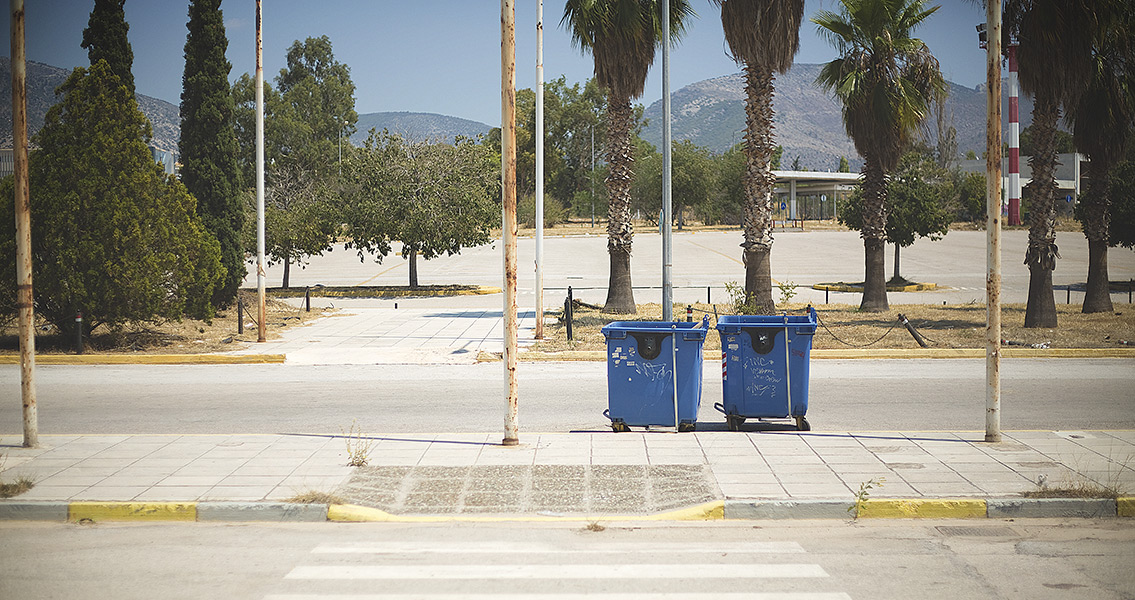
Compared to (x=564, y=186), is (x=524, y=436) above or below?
below

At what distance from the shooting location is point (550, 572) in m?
5.95

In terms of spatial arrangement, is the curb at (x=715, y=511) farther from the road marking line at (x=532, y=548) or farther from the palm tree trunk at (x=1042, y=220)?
the palm tree trunk at (x=1042, y=220)

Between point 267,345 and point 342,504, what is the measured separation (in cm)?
1284

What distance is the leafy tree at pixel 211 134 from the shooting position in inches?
914

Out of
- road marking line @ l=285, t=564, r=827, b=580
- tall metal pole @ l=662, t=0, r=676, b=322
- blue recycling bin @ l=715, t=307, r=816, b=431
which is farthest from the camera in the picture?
tall metal pole @ l=662, t=0, r=676, b=322

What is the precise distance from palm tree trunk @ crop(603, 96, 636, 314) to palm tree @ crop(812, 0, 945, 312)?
5.47 meters

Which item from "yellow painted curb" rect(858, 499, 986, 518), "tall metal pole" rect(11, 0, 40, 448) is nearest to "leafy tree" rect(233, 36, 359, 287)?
"tall metal pole" rect(11, 0, 40, 448)

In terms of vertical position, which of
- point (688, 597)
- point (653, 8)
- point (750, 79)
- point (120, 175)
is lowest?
point (688, 597)

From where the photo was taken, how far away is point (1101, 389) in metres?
13.4

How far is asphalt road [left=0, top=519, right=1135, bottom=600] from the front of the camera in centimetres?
561

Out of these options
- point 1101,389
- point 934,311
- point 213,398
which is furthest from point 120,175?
point 934,311

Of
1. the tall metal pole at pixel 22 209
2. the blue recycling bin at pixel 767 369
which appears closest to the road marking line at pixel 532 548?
the blue recycling bin at pixel 767 369

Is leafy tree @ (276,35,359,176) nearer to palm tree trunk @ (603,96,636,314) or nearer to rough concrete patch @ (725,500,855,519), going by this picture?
palm tree trunk @ (603,96,636,314)

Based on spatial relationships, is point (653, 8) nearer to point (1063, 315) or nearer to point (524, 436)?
point (1063, 315)
